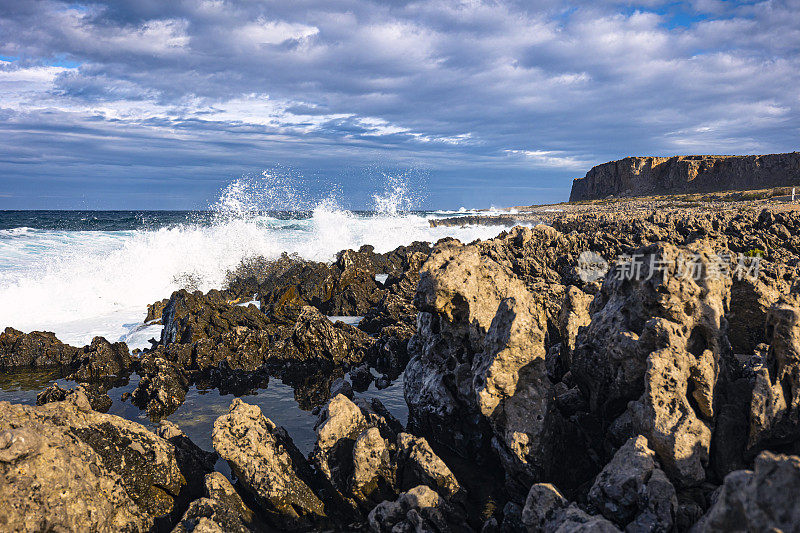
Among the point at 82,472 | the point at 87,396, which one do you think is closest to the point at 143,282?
the point at 87,396

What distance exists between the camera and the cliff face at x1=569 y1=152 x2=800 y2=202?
2223 inches

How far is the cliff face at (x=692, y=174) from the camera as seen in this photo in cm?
5647

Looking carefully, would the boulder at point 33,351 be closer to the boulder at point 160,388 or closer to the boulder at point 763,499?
the boulder at point 160,388

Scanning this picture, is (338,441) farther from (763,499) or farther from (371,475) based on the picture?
(763,499)

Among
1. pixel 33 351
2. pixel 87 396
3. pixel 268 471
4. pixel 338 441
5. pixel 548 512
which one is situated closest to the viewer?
pixel 548 512

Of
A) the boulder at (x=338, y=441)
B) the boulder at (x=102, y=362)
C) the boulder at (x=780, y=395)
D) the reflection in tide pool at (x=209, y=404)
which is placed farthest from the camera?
the boulder at (x=102, y=362)

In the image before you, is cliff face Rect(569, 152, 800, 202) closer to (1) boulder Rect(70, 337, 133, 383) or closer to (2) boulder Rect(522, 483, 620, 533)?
(2) boulder Rect(522, 483, 620, 533)

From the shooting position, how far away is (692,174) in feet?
215

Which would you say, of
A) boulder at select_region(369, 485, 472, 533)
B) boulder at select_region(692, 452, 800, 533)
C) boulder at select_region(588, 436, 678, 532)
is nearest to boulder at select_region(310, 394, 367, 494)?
boulder at select_region(369, 485, 472, 533)

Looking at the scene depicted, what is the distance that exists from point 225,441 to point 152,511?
34.3 inches

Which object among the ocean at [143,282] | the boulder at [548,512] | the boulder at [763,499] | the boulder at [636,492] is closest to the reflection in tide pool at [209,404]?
the ocean at [143,282]

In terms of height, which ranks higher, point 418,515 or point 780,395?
point 780,395

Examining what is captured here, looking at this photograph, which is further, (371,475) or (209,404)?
(209,404)

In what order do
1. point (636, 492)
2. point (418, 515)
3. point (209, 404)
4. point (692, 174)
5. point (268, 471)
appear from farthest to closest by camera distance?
point (692, 174), point (209, 404), point (268, 471), point (418, 515), point (636, 492)
